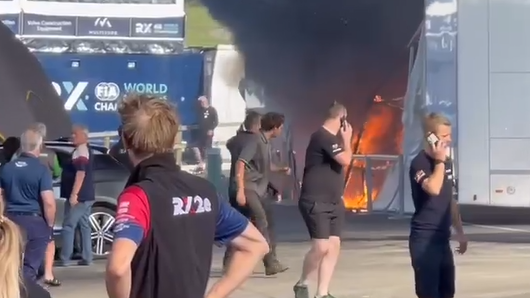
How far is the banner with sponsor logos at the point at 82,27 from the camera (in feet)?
52.3

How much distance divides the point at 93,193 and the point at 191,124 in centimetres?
347

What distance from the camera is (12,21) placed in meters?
16.1

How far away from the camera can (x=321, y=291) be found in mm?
9633

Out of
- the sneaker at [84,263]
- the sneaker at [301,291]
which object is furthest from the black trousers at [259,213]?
the sneaker at [84,263]

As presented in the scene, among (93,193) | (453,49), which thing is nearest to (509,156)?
(453,49)

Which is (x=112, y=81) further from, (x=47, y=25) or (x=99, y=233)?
(x=99, y=233)

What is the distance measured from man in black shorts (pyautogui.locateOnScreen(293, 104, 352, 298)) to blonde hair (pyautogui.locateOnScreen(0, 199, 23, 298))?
6648 mm

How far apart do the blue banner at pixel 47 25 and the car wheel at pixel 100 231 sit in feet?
11.1

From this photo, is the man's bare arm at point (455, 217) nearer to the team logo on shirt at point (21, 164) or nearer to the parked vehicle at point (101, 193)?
the team logo on shirt at point (21, 164)

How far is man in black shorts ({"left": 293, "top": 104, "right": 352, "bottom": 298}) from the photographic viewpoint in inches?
382

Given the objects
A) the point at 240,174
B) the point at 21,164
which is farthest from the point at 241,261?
the point at 240,174

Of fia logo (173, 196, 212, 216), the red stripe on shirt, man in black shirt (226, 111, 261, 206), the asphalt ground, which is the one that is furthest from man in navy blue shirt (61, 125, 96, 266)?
the red stripe on shirt

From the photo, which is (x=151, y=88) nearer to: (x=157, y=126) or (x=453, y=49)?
(x=453, y=49)

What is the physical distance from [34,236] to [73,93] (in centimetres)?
657
